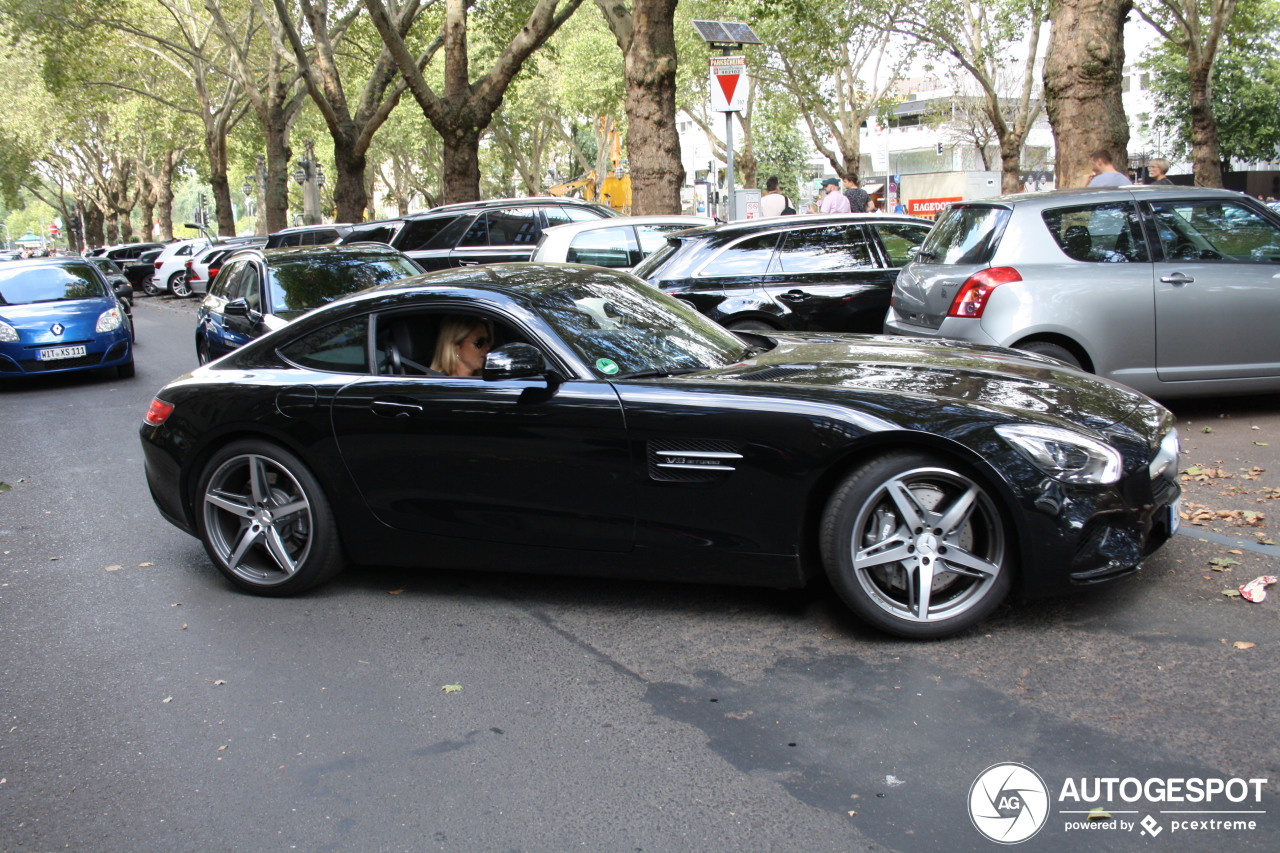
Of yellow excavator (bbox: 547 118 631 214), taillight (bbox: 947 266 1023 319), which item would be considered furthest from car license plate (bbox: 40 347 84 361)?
yellow excavator (bbox: 547 118 631 214)

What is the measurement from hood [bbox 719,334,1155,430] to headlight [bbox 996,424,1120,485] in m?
0.11

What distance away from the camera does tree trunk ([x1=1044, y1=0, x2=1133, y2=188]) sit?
10.3 meters

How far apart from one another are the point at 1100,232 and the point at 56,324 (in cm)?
1184

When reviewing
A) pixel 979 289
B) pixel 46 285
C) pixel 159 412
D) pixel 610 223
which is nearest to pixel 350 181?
pixel 46 285

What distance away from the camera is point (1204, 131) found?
23.2 m

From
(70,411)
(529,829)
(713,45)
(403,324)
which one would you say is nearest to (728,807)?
(529,829)

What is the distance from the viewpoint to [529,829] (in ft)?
10.1

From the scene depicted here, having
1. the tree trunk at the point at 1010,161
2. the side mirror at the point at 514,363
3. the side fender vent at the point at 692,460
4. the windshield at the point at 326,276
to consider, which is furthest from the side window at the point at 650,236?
the tree trunk at the point at 1010,161

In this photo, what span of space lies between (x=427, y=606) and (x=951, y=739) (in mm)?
2444

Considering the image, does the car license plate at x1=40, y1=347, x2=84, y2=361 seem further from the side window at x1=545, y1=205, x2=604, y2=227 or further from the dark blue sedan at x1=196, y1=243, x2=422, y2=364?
the side window at x1=545, y1=205, x2=604, y2=227

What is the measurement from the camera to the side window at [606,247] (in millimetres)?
12148

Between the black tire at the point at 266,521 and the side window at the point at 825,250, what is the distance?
5.66 meters

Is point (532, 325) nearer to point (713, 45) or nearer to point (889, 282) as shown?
point (889, 282)

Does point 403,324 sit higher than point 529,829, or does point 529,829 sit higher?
point 403,324
